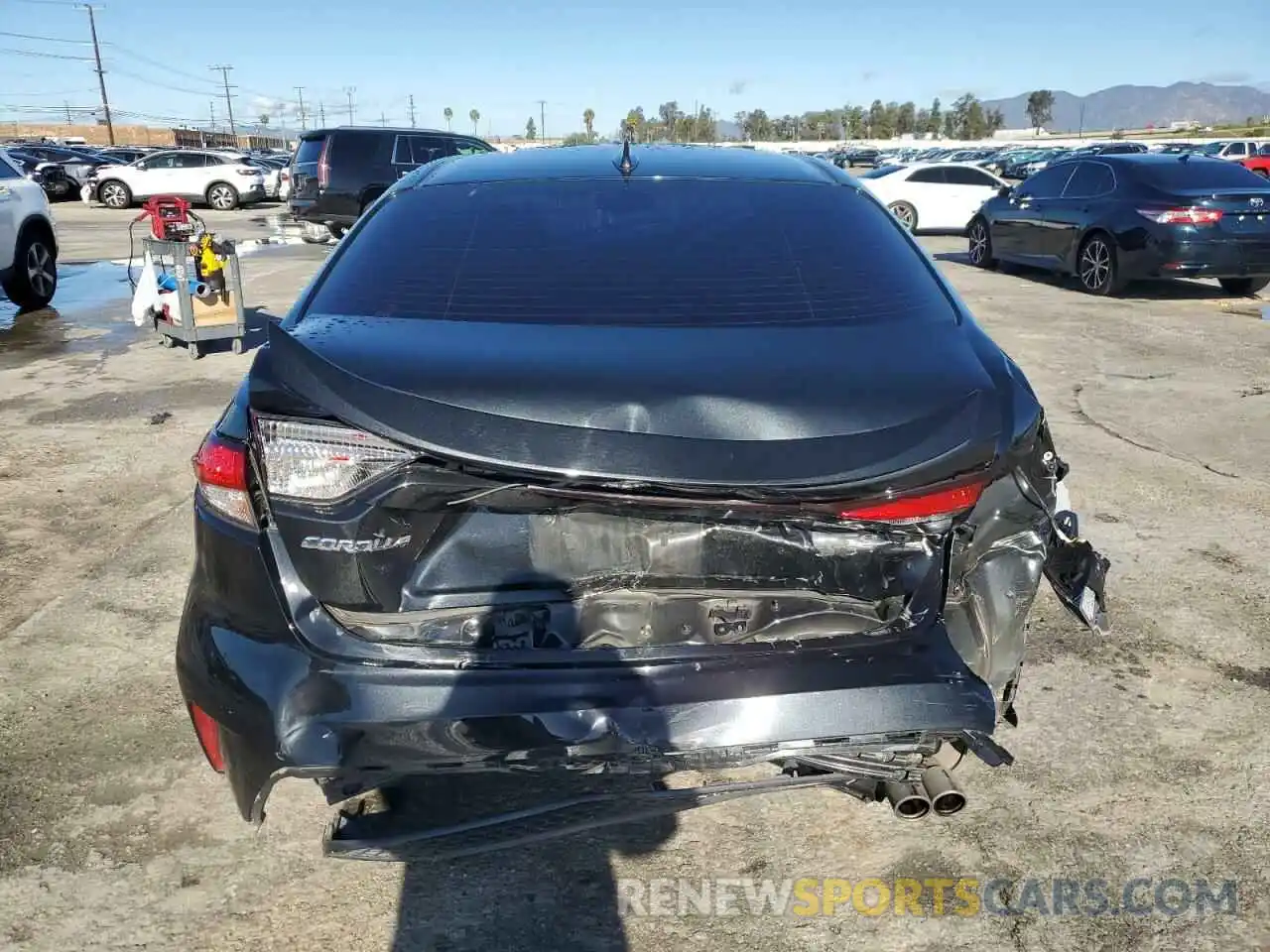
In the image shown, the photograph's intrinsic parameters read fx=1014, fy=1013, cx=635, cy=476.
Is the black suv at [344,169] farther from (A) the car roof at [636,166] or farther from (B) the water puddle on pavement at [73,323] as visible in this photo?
(A) the car roof at [636,166]

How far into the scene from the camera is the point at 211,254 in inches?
321

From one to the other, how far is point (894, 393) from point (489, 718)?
3.49 ft

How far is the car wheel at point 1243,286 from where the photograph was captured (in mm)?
11961

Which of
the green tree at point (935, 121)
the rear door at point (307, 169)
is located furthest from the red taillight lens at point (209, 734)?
the green tree at point (935, 121)

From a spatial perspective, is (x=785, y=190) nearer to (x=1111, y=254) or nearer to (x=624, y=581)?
(x=624, y=581)

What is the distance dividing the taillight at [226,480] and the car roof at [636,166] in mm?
1355

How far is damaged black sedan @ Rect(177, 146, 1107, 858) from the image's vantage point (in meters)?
1.98

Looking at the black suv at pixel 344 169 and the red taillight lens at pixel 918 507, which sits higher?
the black suv at pixel 344 169

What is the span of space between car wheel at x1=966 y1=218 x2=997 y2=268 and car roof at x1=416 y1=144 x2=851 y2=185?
11773mm

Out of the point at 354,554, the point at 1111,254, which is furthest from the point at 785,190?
the point at 1111,254

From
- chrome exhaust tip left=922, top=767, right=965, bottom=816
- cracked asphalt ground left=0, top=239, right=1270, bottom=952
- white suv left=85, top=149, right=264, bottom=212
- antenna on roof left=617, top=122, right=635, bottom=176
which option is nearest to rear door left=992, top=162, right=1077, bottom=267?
cracked asphalt ground left=0, top=239, right=1270, bottom=952

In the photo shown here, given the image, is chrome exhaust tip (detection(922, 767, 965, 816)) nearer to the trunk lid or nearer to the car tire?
the trunk lid

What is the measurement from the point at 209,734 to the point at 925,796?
5.27ft

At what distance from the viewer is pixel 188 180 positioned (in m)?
26.4
